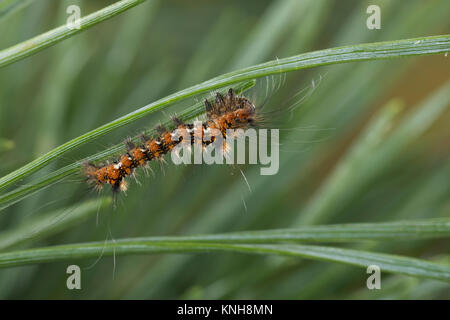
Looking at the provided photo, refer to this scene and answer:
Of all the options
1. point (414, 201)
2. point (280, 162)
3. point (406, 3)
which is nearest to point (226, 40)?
point (280, 162)

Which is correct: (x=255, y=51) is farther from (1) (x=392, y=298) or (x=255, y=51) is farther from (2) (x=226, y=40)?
(1) (x=392, y=298)

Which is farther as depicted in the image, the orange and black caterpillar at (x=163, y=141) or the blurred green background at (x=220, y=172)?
the blurred green background at (x=220, y=172)

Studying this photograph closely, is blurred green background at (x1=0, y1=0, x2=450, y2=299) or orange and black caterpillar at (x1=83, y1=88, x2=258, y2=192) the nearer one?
orange and black caterpillar at (x1=83, y1=88, x2=258, y2=192)

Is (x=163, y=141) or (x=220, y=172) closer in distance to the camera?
(x=163, y=141)
